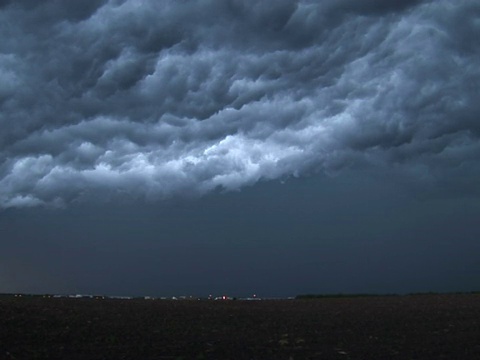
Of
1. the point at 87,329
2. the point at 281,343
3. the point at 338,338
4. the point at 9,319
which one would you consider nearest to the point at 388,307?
the point at 338,338

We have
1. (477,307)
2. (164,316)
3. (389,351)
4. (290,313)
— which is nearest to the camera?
(389,351)

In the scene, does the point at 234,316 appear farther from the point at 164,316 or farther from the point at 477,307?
the point at 477,307

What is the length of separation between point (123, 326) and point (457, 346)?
437 inches

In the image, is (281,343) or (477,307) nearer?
(281,343)

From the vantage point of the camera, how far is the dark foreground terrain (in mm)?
18062

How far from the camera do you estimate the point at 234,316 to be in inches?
1067

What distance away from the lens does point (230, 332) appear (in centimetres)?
2214

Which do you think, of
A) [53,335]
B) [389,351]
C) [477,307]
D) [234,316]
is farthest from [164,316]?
[477,307]

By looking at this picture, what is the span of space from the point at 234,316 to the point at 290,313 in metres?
2.93

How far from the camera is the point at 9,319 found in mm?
21391

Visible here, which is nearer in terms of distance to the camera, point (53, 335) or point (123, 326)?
point (53, 335)

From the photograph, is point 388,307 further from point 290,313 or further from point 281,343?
point 281,343

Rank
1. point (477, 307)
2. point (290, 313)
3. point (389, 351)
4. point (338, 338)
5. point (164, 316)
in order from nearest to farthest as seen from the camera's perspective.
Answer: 1. point (389, 351)
2. point (338, 338)
3. point (164, 316)
4. point (290, 313)
5. point (477, 307)

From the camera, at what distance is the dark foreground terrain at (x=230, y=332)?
1806 cm
